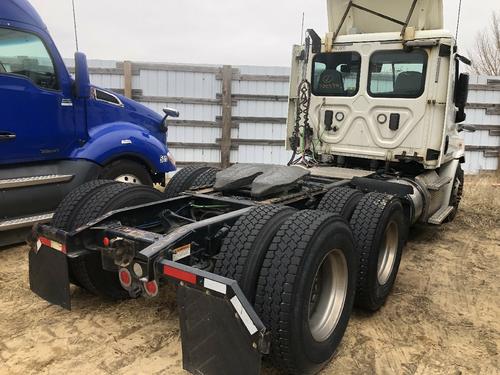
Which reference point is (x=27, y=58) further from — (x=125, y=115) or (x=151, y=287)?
(x=151, y=287)

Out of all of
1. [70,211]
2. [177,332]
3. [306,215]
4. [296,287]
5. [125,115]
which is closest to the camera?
Result: [296,287]

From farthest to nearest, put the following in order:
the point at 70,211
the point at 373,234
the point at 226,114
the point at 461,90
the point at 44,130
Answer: the point at 226,114, the point at 461,90, the point at 44,130, the point at 373,234, the point at 70,211

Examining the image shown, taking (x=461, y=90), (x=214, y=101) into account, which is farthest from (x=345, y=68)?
(x=214, y=101)

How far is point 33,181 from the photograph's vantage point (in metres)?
4.96

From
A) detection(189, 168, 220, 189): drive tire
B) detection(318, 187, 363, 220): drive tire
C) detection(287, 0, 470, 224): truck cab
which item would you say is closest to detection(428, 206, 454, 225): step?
detection(287, 0, 470, 224): truck cab

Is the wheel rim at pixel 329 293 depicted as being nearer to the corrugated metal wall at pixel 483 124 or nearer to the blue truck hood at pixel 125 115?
the blue truck hood at pixel 125 115

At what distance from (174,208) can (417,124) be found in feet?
10.6

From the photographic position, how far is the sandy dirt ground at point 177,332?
2918 millimetres

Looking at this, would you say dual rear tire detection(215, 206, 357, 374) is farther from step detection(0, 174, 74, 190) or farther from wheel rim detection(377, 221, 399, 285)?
step detection(0, 174, 74, 190)

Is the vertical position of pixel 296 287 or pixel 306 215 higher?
pixel 306 215

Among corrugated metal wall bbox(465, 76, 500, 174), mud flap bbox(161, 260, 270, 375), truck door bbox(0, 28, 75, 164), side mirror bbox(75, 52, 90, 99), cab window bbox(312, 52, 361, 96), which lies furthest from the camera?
corrugated metal wall bbox(465, 76, 500, 174)

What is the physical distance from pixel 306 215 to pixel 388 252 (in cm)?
156

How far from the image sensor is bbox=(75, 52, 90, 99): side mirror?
17.1 feet

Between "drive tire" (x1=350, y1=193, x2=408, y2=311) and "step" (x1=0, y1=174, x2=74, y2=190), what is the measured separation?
11.1 feet
